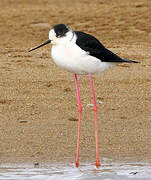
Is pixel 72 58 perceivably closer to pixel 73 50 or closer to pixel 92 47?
pixel 73 50

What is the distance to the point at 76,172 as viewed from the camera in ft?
18.9

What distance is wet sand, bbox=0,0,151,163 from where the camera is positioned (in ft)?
20.6

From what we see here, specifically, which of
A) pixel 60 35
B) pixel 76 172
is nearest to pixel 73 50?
pixel 60 35

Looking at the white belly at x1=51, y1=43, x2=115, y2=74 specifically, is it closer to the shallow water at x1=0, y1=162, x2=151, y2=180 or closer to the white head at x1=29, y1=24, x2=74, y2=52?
the white head at x1=29, y1=24, x2=74, y2=52

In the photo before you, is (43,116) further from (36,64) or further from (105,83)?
(36,64)

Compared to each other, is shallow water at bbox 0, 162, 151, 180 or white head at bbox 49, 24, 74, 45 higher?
white head at bbox 49, 24, 74, 45

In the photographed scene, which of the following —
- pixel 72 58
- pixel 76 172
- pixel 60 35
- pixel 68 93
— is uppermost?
pixel 60 35

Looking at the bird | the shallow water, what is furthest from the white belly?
the shallow water

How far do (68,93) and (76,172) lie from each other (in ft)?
7.85

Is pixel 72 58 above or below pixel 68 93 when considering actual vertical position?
above

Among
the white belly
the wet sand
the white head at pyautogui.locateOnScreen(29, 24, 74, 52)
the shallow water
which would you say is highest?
the white head at pyautogui.locateOnScreen(29, 24, 74, 52)

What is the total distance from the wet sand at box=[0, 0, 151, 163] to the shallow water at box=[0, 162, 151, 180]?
0.58 feet

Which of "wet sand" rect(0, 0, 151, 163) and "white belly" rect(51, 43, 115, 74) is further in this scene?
"wet sand" rect(0, 0, 151, 163)

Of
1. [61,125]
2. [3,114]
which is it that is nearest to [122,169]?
[61,125]
